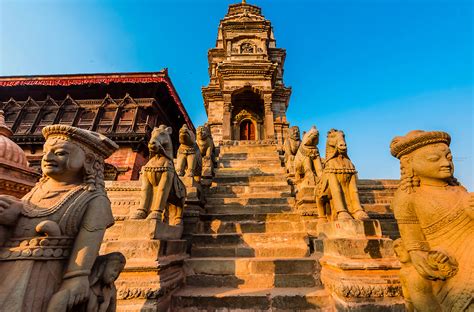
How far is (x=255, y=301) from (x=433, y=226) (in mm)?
2391

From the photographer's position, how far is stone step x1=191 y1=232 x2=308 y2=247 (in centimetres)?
428

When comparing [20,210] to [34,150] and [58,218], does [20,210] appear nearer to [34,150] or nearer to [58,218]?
[58,218]

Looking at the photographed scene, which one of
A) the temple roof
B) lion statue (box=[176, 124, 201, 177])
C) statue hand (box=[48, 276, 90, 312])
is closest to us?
statue hand (box=[48, 276, 90, 312])

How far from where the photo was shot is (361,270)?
281 centimetres

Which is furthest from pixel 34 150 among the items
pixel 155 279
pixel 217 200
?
pixel 155 279

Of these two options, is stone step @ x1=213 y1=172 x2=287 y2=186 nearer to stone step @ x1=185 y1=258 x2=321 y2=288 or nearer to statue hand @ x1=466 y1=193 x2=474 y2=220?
stone step @ x1=185 y1=258 x2=321 y2=288

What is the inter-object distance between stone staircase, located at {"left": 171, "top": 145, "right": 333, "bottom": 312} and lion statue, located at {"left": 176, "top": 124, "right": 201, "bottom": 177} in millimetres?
1024

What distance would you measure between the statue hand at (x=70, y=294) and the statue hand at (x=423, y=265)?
103 inches

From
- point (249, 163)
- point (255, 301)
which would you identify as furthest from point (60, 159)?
point (249, 163)

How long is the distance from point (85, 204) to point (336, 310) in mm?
3207

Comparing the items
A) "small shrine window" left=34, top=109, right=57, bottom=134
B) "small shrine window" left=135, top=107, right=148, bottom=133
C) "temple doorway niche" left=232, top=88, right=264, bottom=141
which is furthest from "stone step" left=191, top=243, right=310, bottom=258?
"small shrine window" left=34, top=109, right=57, bottom=134

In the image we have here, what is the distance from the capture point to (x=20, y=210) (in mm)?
1678

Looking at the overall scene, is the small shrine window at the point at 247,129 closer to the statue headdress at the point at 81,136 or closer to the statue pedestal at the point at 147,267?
the statue pedestal at the point at 147,267

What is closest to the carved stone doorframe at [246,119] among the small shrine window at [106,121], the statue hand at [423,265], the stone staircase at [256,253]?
the stone staircase at [256,253]
